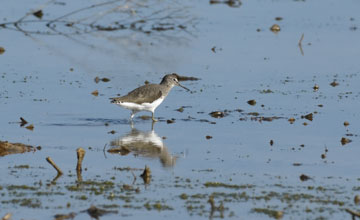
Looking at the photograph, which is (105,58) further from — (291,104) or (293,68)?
(291,104)

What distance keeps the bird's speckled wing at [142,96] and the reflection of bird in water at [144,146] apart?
112cm

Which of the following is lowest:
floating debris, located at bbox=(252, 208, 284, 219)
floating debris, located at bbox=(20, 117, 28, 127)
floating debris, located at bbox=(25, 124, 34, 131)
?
floating debris, located at bbox=(252, 208, 284, 219)

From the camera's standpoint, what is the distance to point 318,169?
502 inches

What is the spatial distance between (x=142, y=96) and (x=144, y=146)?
8.51ft

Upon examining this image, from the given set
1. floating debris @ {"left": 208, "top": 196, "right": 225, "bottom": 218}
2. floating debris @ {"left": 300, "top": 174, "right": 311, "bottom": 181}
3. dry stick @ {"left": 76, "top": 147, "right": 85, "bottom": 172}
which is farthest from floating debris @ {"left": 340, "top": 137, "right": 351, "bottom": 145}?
dry stick @ {"left": 76, "top": 147, "right": 85, "bottom": 172}

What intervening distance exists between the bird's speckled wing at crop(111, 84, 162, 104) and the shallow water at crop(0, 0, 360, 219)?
1.38ft

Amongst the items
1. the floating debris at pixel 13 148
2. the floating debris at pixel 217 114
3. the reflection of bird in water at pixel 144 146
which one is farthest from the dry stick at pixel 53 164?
the floating debris at pixel 217 114

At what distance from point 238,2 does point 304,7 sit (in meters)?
2.40

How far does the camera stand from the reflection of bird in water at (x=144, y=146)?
1345 cm

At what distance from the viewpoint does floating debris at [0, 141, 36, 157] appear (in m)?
13.2

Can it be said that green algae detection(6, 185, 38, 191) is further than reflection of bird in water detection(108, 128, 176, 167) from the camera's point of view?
No

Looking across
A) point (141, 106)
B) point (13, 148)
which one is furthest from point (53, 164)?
point (141, 106)

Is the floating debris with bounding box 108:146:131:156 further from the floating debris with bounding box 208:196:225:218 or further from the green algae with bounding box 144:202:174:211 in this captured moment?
the floating debris with bounding box 208:196:225:218

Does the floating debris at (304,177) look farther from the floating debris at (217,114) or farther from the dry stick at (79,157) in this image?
the floating debris at (217,114)
